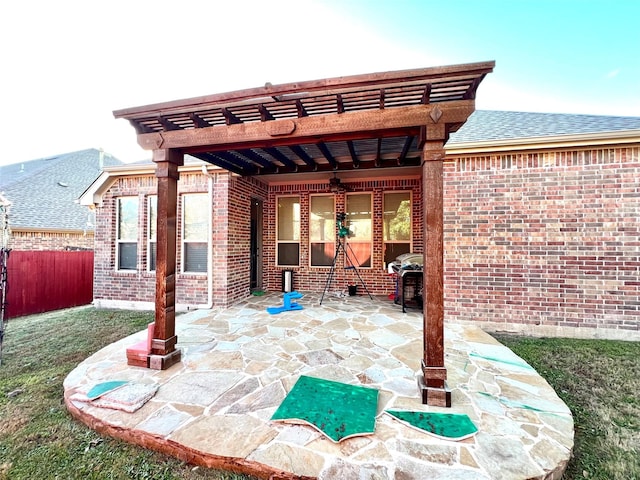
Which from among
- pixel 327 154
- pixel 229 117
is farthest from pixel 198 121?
pixel 327 154

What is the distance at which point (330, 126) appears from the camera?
8.16ft

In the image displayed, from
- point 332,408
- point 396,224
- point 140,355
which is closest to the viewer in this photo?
point 332,408

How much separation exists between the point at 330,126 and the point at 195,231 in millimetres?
4295

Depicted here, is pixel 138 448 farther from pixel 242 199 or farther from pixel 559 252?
pixel 559 252

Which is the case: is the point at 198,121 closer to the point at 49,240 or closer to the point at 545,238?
the point at 545,238

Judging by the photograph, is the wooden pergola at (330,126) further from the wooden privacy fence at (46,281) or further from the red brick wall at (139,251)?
the wooden privacy fence at (46,281)

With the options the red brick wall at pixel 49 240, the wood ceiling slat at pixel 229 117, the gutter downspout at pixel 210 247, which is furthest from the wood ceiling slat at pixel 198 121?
the red brick wall at pixel 49 240

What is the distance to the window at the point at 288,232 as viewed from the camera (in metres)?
7.10

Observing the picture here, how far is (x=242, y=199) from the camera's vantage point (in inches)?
234

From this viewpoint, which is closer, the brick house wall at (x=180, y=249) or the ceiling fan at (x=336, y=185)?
the brick house wall at (x=180, y=249)

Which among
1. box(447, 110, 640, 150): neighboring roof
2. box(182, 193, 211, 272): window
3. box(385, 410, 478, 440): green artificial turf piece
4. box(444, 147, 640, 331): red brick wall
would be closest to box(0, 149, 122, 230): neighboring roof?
box(182, 193, 211, 272): window

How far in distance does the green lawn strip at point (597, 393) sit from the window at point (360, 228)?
3.37m

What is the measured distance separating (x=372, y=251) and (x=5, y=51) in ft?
42.6

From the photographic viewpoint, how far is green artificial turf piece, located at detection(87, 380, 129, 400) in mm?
2261
